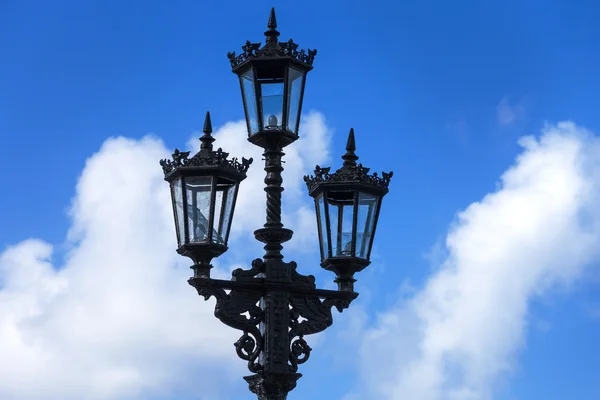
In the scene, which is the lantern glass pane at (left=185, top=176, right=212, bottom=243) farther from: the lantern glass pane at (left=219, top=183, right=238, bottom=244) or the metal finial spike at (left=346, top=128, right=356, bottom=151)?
the metal finial spike at (left=346, top=128, right=356, bottom=151)

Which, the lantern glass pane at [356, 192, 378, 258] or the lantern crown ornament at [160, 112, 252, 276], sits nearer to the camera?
the lantern crown ornament at [160, 112, 252, 276]

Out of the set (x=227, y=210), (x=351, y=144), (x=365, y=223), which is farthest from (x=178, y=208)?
(x=351, y=144)

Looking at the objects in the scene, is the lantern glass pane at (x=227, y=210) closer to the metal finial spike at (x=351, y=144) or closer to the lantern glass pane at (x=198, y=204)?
the lantern glass pane at (x=198, y=204)

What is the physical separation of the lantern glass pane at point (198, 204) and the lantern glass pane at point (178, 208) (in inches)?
2.7

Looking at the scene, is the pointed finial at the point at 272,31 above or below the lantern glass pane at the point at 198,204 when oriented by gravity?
above

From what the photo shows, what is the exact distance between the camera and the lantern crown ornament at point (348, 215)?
13.1m

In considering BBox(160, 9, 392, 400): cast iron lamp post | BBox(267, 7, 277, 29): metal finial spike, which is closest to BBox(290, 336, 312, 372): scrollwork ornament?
BBox(160, 9, 392, 400): cast iron lamp post

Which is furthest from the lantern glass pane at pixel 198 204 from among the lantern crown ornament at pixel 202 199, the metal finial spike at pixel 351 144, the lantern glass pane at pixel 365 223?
the metal finial spike at pixel 351 144

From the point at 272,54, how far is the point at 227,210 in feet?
5.12

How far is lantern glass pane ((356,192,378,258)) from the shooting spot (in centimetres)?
1313

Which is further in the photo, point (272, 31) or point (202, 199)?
point (272, 31)

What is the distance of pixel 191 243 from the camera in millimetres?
12375

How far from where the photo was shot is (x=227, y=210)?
1259cm

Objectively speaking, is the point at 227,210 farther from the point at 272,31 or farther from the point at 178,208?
the point at 272,31
